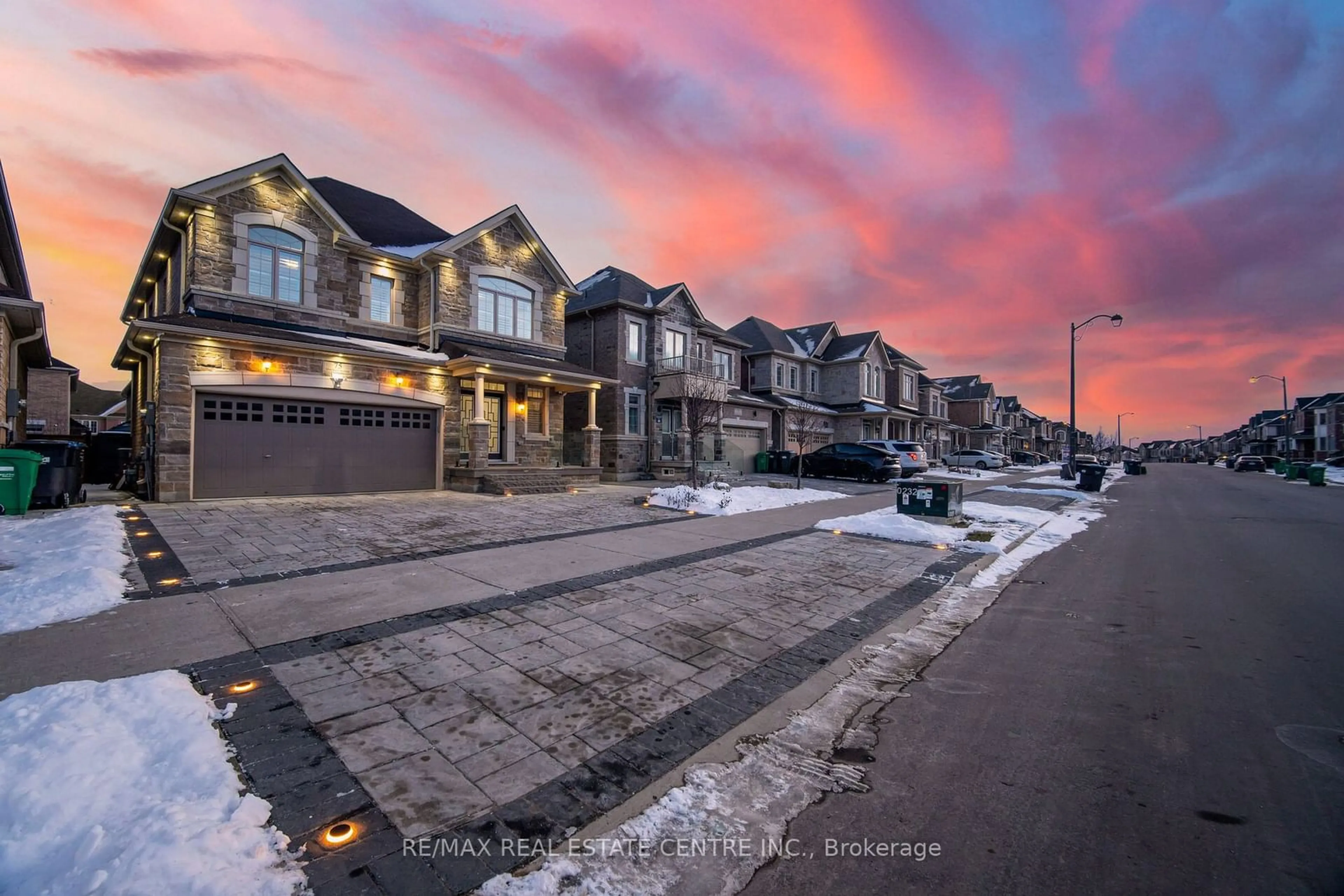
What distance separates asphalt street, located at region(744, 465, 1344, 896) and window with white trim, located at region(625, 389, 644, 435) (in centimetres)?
1868

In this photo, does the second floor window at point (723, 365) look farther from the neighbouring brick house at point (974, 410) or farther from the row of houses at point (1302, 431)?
the row of houses at point (1302, 431)

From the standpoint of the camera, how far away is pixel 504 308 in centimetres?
Answer: 1980

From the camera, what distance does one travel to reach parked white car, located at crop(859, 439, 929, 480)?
1020 inches

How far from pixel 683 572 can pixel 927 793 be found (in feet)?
14.5

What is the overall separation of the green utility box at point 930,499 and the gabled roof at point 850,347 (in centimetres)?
2753

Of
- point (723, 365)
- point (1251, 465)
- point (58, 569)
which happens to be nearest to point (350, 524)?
point (58, 569)

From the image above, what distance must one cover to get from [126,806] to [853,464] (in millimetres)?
24538

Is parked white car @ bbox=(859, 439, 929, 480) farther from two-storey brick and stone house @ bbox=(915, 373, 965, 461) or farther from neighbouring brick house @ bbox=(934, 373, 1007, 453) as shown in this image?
neighbouring brick house @ bbox=(934, 373, 1007, 453)

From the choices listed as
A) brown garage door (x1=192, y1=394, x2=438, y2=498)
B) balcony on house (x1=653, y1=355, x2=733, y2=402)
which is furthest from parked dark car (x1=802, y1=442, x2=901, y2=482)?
brown garage door (x1=192, y1=394, x2=438, y2=498)

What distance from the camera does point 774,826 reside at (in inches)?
98.2

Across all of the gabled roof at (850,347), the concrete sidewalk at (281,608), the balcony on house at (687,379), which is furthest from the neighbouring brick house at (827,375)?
the concrete sidewalk at (281,608)

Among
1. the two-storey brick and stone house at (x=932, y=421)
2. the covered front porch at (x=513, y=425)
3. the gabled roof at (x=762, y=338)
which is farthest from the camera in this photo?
the two-storey brick and stone house at (x=932, y=421)

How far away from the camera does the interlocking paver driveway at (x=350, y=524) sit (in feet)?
23.7

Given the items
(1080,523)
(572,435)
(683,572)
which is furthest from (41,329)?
(1080,523)
